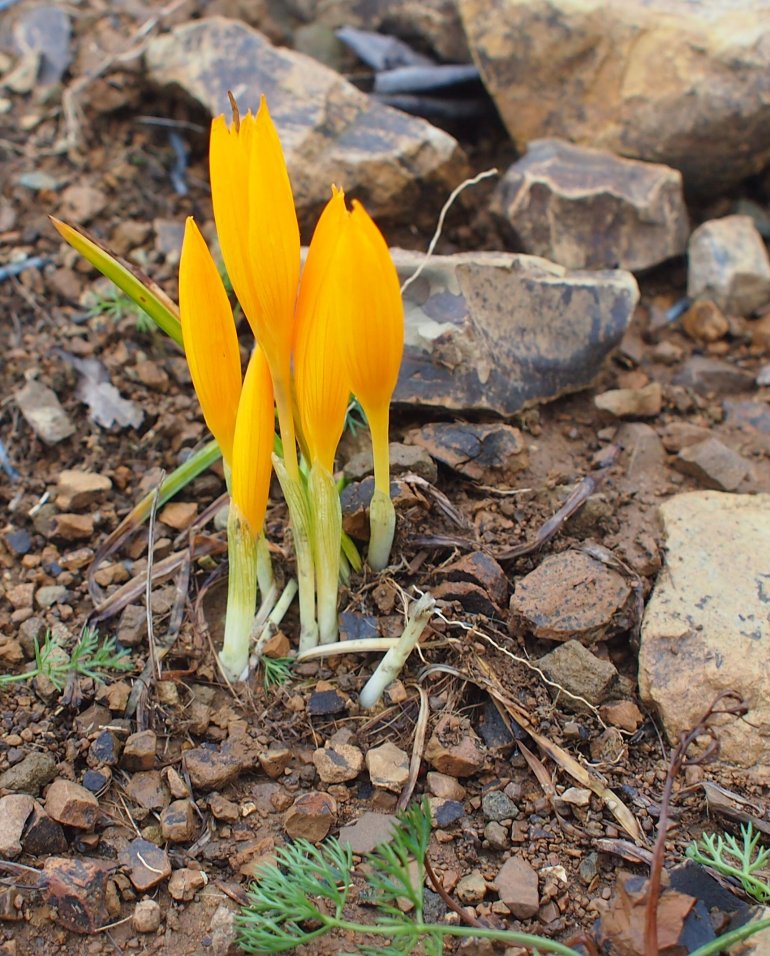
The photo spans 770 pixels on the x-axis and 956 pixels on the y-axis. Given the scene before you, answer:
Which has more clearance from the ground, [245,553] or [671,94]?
[671,94]

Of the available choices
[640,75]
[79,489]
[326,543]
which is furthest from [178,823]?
[640,75]

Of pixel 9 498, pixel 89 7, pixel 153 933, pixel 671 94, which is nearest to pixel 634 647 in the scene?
pixel 153 933

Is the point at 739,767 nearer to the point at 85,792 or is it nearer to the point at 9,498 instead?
the point at 85,792

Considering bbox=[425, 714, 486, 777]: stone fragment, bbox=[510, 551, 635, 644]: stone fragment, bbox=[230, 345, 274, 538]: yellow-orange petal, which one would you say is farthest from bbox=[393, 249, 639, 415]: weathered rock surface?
bbox=[425, 714, 486, 777]: stone fragment

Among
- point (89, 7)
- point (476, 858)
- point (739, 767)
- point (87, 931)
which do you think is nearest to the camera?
point (87, 931)

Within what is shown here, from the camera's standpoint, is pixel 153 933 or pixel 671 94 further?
pixel 671 94

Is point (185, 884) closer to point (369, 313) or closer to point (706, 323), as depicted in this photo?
point (369, 313)
